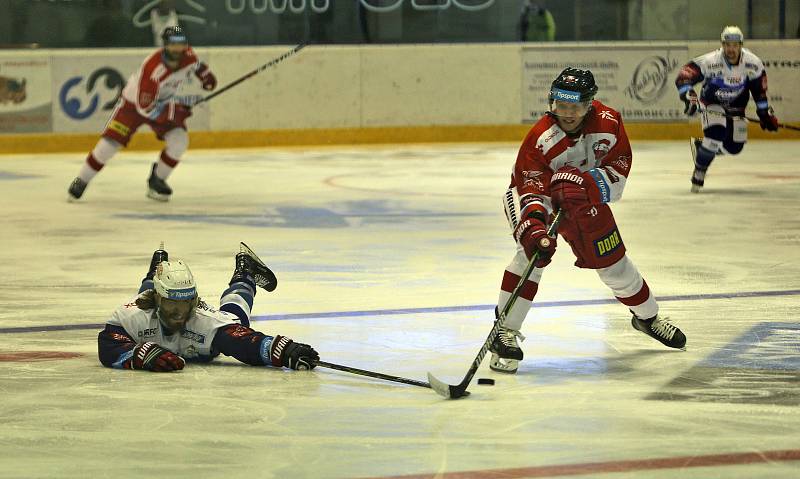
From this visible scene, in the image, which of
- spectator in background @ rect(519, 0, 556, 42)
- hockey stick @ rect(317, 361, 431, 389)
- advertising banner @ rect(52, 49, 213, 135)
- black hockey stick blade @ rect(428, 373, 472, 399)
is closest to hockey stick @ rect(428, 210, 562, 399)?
black hockey stick blade @ rect(428, 373, 472, 399)

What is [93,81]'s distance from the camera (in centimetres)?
1448

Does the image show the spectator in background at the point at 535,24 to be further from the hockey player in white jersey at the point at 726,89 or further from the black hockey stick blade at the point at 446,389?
the black hockey stick blade at the point at 446,389

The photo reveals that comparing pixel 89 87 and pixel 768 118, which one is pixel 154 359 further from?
pixel 89 87

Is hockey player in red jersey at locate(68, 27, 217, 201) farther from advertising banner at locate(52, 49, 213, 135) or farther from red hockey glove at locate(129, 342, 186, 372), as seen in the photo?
red hockey glove at locate(129, 342, 186, 372)

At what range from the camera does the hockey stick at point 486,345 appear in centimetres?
452

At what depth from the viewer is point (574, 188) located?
4.88 m

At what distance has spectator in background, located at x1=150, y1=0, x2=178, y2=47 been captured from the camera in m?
14.7

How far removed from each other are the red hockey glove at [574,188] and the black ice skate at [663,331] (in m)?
0.63

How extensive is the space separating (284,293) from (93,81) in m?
8.48

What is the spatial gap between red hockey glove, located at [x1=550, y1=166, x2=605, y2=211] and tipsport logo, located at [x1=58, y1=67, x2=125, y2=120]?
10.2 metres

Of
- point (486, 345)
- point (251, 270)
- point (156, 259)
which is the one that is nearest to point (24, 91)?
point (156, 259)

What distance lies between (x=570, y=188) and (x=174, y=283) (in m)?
1.38

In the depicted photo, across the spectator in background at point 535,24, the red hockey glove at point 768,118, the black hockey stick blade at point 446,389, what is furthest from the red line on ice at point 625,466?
the spectator in background at point 535,24

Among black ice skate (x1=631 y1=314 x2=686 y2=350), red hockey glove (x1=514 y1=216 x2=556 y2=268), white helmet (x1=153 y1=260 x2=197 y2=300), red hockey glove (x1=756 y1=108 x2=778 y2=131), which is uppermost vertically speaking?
red hockey glove (x1=514 y1=216 x2=556 y2=268)
